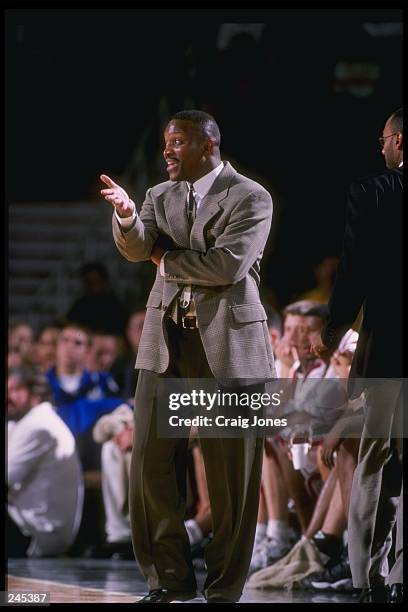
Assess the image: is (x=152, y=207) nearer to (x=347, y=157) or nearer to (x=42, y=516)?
(x=347, y=157)

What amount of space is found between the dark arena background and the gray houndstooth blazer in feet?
3.98

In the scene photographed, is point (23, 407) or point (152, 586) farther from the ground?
→ point (23, 407)

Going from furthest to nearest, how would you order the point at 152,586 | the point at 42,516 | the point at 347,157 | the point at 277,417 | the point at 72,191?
1. the point at 42,516
2. the point at 72,191
3. the point at 347,157
4. the point at 277,417
5. the point at 152,586

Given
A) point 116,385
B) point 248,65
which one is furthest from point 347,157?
point 116,385

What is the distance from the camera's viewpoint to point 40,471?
6.48 m

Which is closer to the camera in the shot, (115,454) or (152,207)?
(152,207)

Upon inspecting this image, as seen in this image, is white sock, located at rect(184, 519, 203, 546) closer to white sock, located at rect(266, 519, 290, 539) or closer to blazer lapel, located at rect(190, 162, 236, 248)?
white sock, located at rect(266, 519, 290, 539)

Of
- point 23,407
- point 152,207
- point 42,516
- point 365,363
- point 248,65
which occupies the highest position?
point 248,65

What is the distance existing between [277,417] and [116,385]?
1455 millimetres

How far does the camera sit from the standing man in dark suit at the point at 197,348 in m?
4.41

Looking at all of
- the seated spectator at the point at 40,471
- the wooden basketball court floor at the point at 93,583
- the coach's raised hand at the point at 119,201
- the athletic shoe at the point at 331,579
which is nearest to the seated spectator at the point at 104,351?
the seated spectator at the point at 40,471

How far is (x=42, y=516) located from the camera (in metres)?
6.50

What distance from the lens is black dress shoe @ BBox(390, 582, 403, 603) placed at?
470cm

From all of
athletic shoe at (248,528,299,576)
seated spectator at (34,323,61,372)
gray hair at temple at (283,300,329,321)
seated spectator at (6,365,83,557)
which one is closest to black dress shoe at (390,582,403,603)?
athletic shoe at (248,528,299,576)
